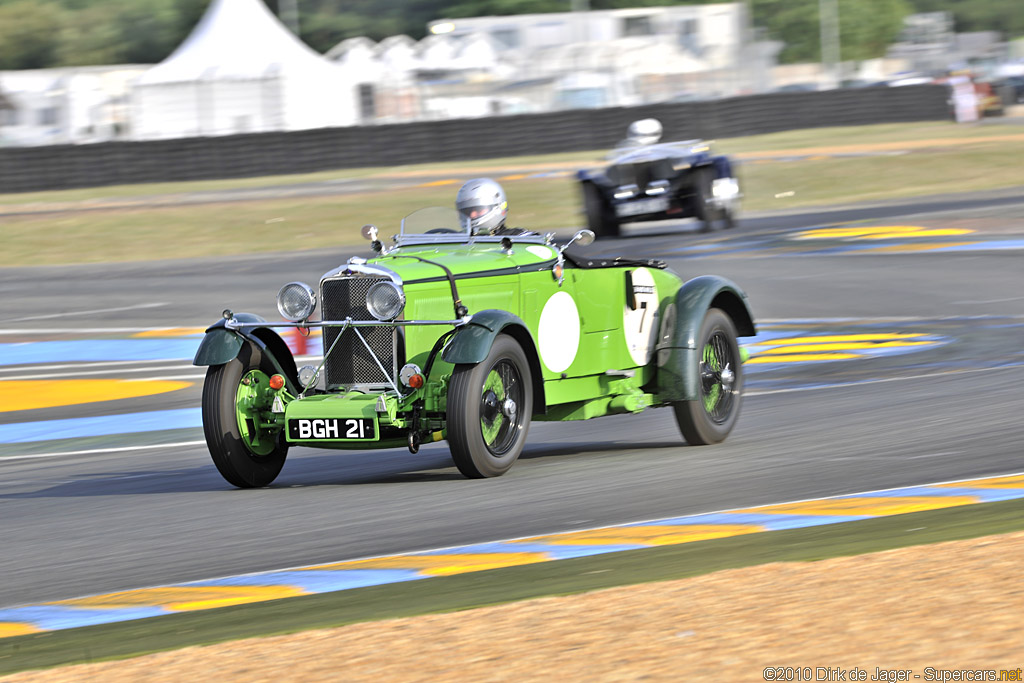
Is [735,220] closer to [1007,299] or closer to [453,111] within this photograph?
[1007,299]

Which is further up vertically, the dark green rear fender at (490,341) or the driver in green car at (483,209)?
the driver in green car at (483,209)

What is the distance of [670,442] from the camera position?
894 cm

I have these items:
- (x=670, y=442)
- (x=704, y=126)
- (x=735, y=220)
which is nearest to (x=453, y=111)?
(x=704, y=126)

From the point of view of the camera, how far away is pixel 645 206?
2159cm

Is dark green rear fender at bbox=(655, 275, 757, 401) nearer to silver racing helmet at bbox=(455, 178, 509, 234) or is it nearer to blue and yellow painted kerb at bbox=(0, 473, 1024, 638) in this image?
silver racing helmet at bbox=(455, 178, 509, 234)

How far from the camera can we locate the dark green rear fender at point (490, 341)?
23.0 ft

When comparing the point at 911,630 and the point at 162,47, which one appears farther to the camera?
the point at 162,47

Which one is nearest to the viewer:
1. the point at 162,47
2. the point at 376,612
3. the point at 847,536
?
the point at 376,612

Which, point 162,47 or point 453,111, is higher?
point 162,47

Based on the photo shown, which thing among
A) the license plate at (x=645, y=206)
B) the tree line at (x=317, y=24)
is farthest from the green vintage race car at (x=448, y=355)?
the tree line at (x=317, y=24)

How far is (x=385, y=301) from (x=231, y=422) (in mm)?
963

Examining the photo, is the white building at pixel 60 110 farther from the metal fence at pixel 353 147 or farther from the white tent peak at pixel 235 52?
the metal fence at pixel 353 147

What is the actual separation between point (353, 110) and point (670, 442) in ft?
125

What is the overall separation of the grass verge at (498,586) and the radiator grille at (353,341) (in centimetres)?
209
